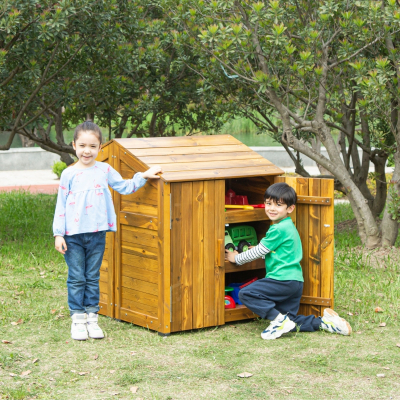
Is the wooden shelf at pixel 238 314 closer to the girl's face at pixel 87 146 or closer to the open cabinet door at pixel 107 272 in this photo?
the open cabinet door at pixel 107 272

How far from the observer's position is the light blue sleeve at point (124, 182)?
190 inches

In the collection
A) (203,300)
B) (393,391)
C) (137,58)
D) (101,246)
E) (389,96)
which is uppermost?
(137,58)

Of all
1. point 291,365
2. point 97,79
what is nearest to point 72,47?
point 97,79

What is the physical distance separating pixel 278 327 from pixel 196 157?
1.42m

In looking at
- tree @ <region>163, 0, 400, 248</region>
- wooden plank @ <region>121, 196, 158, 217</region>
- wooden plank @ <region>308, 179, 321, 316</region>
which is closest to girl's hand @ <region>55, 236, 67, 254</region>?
wooden plank @ <region>121, 196, 158, 217</region>

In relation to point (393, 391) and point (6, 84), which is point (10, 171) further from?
point (393, 391)

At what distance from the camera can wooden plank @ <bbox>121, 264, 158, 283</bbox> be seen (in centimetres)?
495

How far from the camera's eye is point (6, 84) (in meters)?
8.12

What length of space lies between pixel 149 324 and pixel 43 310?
1.14m

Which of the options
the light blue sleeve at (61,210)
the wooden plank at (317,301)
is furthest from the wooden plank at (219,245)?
the light blue sleeve at (61,210)

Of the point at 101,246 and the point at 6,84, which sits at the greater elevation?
the point at 6,84

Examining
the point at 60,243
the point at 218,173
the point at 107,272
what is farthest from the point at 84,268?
the point at 218,173

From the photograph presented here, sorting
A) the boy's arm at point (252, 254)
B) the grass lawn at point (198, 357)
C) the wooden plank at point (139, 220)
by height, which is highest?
the wooden plank at point (139, 220)

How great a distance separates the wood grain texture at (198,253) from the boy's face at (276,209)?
0.51 m
